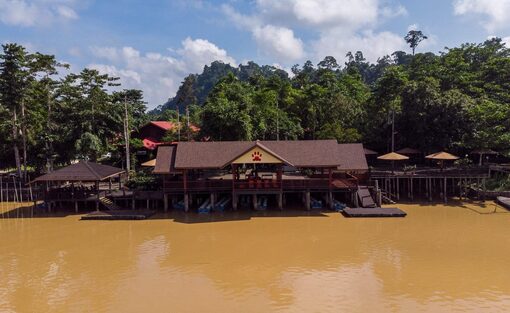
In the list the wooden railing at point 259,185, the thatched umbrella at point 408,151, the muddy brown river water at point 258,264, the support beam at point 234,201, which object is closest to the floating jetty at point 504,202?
the muddy brown river water at point 258,264

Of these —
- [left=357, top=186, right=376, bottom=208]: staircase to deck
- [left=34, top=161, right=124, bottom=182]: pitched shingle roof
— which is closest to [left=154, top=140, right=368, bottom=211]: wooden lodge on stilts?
[left=357, top=186, right=376, bottom=208]: staircase to deck

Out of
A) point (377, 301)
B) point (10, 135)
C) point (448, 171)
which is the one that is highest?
point (10, 135)

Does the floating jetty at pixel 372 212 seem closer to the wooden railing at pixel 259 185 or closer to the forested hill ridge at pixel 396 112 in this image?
the wooden railing at pixel 259 185

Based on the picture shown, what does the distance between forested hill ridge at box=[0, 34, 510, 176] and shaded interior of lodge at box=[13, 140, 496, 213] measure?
22.1ft

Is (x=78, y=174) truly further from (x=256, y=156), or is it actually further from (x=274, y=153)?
(x=274, y=153)

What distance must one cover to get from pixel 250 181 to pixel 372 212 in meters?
8.80

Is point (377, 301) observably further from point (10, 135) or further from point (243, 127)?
point (10, 135)

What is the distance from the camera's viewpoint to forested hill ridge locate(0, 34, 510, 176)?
3800 cm

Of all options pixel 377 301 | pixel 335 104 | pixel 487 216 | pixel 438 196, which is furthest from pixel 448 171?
pixel 377 301

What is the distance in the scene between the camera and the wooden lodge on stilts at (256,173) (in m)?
29.5

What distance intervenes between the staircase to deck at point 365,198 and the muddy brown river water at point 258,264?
2.90m

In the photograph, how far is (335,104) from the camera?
48.1 metres

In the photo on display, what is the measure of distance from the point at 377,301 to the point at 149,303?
26.5ft

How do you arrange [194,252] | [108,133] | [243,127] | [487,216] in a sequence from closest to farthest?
[194,252] < [487,216] < [243,127] < [108,133]
